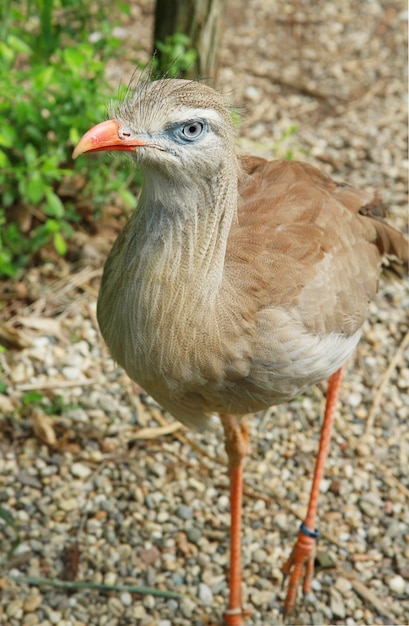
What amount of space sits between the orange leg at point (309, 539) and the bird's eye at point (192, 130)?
118cm

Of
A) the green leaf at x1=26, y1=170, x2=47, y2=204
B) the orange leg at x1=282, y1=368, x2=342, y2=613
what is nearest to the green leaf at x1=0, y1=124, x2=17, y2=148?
the green leaf at x1=26, y1=170, x2=47, y2=204

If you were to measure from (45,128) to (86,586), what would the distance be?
1624mm

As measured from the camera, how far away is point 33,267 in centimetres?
334

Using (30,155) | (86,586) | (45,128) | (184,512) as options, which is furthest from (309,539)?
(45,128)

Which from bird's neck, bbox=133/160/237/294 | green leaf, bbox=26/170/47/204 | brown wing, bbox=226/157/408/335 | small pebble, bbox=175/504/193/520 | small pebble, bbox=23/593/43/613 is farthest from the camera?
green leaf, bbox=26/170/47/204

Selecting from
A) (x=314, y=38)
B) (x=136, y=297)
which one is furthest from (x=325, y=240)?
(x=314, y=38)

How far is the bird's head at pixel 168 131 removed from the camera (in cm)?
169

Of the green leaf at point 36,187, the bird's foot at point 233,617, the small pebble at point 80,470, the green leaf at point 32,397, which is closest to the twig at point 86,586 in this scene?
the bird's foot at point 233,617

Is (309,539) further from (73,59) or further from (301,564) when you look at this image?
(73,59)

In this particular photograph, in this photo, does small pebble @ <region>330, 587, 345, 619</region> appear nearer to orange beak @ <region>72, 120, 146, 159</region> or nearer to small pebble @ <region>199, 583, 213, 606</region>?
small pebble @ <region>199, 583, 213, 606</region>

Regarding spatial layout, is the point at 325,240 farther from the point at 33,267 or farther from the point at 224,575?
the point at 33,267

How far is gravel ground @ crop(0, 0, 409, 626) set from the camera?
8.35ft

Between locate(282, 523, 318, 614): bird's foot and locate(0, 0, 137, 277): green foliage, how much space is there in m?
1.34

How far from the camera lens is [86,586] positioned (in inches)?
98.3
